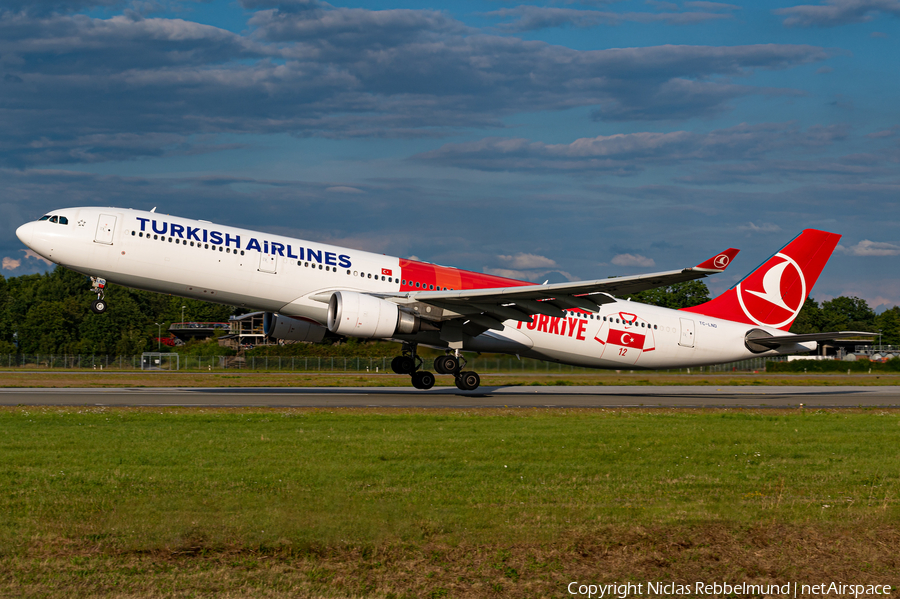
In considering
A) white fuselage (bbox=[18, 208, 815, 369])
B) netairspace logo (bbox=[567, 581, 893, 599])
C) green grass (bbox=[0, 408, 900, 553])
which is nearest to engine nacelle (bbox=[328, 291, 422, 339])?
white fuselage (bbox=[18, 208, 815, 369])

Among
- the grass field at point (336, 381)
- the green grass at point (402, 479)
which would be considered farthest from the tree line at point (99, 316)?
the green grass at point (402, 479)

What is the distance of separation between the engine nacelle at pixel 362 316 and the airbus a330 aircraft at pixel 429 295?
0.13 ft

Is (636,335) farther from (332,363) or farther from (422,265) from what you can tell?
(332,363)

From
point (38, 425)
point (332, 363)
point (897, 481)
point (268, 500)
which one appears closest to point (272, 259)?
point (38, 425)

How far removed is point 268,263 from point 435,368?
7784 millimetres

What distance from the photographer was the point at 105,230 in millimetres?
25516

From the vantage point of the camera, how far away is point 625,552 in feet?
23.4

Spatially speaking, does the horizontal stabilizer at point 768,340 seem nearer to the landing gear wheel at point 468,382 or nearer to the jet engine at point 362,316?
the landing gear wheel at point 468,382

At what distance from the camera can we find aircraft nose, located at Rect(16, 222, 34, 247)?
25.6m

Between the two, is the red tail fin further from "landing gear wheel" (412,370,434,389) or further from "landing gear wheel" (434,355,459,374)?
"landing gear wheel" (412,370,434,389)

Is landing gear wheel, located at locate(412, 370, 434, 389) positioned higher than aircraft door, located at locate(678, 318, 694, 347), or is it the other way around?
aircraft door, located at locate(678, 318, 694, 347)

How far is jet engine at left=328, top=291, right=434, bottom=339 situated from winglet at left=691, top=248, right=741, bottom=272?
1048cm

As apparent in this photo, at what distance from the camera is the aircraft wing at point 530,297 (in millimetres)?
26266

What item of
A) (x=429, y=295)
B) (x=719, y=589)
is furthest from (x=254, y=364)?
(x=719, y=589)
